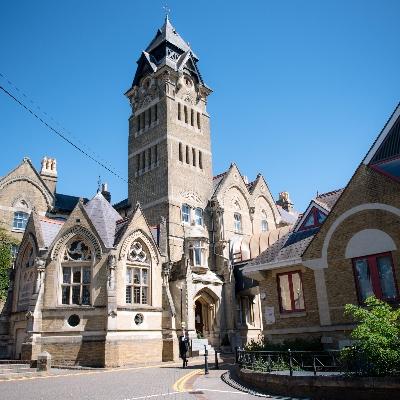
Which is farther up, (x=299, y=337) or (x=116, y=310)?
(x=116, y=310)

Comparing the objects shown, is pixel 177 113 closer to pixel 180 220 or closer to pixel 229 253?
pixel 180 220

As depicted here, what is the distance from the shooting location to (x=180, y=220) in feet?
116

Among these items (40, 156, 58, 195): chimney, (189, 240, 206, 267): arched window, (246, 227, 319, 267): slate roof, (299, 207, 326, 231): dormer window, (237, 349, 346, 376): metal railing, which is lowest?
(237, 349, 346, 376): metal railing

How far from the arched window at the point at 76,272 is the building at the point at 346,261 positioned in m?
11.9

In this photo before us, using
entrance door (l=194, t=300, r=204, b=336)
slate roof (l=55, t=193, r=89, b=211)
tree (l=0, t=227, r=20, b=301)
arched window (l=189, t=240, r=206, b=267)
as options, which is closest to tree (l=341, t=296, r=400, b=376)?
arched window (l=189, t=240, r=206, b=267)

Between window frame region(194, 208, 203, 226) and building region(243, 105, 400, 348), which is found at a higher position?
window frame region(194, 208, 203, 226)

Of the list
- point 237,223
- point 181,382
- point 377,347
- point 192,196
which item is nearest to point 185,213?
point 192,196

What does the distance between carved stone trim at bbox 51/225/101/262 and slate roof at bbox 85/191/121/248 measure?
2.06 ft

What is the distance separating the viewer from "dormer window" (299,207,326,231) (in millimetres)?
19922

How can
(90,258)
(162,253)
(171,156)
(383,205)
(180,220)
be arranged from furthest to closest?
(171,156)
(180,220)
(162,253)
(90,258)
(383,205)

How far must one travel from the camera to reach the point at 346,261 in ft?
53.6

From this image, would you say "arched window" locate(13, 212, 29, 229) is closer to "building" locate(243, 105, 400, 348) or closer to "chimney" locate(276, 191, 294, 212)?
"building" locate(243, 105, 400, 348)

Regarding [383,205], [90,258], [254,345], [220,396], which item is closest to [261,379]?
[220,396]

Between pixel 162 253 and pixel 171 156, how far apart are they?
12103 millimetres
